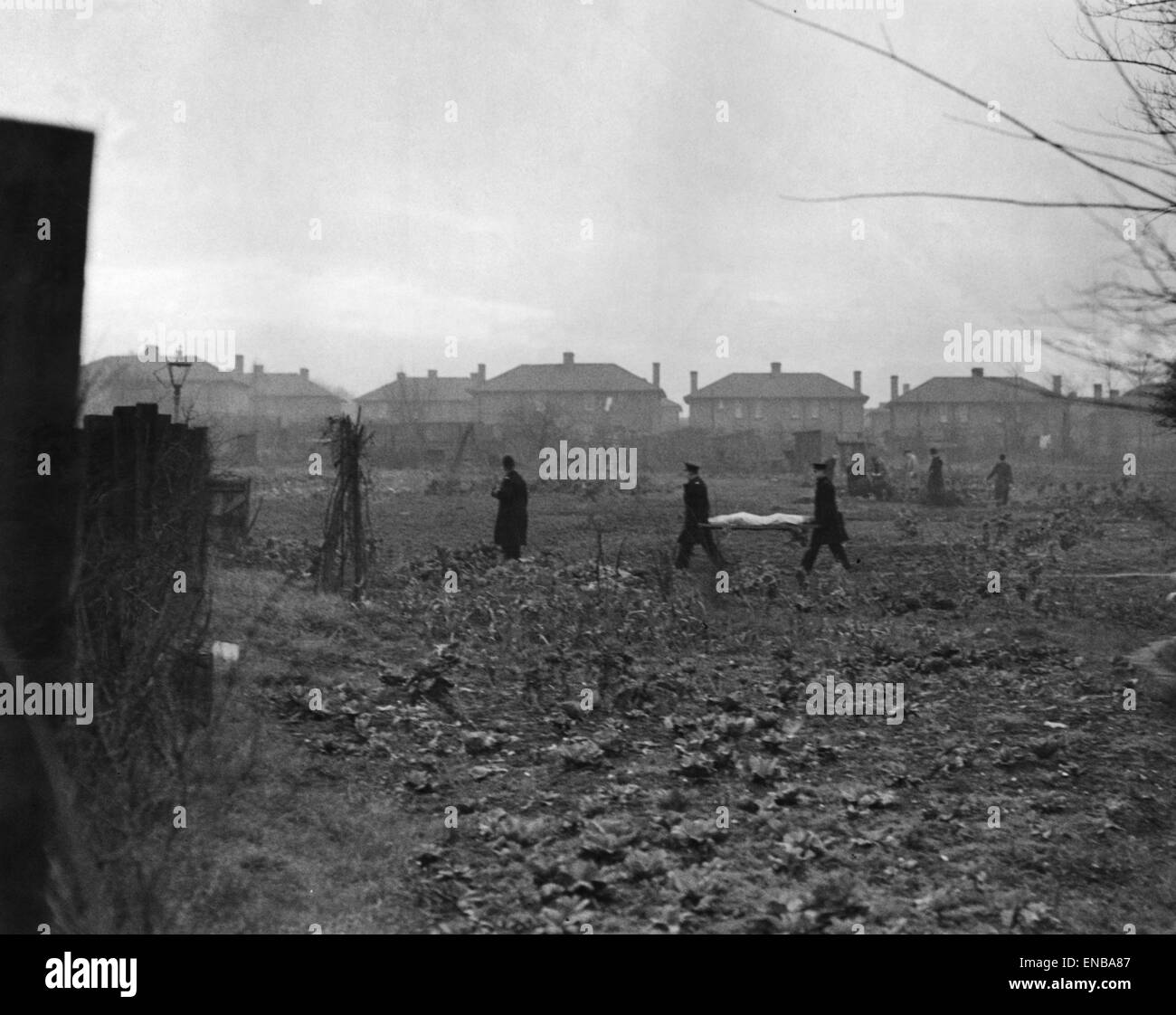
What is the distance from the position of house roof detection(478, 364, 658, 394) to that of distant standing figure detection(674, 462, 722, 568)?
42886 millimetres

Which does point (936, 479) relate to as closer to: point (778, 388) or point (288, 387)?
point (778, 388)

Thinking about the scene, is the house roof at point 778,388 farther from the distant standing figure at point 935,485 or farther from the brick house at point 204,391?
the distant standing figure at point 935,485

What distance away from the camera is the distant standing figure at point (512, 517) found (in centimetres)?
1295

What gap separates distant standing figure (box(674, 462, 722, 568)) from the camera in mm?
12344

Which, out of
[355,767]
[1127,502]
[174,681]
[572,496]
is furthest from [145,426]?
[1127,502]

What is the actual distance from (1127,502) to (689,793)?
1823 centimetres

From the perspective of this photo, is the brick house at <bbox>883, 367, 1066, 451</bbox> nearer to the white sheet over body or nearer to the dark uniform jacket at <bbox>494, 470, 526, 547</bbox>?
the white sheet over body

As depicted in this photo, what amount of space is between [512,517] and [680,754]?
6.91 meters

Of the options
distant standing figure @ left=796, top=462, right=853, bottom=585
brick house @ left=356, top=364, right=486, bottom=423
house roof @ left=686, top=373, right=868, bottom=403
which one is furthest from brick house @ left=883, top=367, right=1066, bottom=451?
distant standing figure @ left=796, top=462, right=853, bottom=585

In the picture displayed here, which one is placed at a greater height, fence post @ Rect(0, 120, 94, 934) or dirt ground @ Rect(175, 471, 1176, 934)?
fence post @ Rect(0, 120, 94, 934)

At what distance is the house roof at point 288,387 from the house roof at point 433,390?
5.83 m

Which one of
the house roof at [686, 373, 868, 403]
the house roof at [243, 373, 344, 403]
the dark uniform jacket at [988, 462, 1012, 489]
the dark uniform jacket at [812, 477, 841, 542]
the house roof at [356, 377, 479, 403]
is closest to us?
the dark uniform jacket at [812, 477, 841, 542]

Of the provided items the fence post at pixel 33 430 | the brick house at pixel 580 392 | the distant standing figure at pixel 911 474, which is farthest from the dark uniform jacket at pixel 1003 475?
the brick house at pixel 580 392
